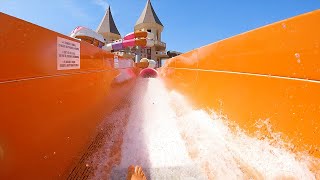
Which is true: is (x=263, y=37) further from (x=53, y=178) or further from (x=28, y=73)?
(x=53, y=178)

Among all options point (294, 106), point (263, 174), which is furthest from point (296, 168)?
point (294, 106)

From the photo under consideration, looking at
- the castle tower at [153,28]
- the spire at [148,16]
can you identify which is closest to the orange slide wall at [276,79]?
the castle tower at [153,28]

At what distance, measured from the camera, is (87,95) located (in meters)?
2.56

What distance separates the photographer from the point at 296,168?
48.0 inches

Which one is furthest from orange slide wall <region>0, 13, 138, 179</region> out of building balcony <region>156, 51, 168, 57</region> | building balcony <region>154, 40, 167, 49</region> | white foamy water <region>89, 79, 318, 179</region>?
→ building balcony <region>156, 51, 168, 57</region>

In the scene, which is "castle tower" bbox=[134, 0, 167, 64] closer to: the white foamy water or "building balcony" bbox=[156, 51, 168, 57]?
"building balcony" bbox=[156, 51, 168, 57]

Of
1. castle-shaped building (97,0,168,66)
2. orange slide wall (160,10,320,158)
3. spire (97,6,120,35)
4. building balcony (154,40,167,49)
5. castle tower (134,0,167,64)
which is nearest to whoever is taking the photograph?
orange slide wall (160,10,320,158)

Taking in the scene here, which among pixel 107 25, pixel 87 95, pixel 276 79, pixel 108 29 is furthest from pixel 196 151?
pixel 107 25

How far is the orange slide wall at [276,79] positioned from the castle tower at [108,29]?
32304mm

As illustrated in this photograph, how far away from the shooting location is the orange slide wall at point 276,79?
3.75ft

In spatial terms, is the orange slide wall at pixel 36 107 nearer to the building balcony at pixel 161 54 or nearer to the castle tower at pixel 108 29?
the building balcony at pixel 161 54

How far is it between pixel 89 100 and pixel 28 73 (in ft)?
4.29

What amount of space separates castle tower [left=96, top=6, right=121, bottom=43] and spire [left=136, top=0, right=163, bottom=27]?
3.73 meters

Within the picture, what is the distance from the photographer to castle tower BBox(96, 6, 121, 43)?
33.2 m
